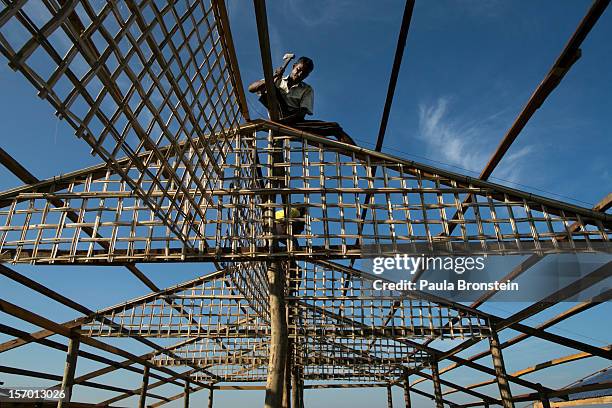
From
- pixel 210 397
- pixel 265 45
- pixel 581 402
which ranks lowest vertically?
pixel 581 402

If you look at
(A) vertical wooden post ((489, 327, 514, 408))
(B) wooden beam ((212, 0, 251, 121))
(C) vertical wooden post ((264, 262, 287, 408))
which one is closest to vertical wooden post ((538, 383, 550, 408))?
(A) vertical wooden post ((489, 327, 514, 408))

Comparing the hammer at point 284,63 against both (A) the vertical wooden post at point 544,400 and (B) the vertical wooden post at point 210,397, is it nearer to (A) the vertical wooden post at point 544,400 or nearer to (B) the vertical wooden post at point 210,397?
(A) the vertical wooden post at point 544,400

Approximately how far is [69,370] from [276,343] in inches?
204

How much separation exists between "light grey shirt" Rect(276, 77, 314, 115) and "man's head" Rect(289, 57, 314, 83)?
87 millimetres

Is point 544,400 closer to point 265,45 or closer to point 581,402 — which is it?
point 581,402

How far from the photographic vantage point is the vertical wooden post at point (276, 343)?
552 cm

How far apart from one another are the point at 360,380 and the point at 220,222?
1379 cm

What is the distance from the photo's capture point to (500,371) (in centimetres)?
926

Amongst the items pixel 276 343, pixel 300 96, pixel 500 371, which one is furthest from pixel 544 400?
pixel 300 96

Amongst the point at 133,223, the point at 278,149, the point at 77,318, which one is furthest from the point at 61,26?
the point at 77,318

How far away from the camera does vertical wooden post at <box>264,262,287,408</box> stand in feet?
18.1

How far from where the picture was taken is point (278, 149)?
5730 millimetres

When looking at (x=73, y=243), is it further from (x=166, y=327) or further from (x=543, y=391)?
(x=543, y=391)
